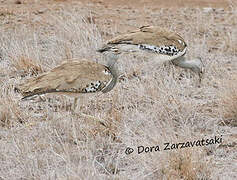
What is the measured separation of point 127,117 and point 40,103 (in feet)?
3.66

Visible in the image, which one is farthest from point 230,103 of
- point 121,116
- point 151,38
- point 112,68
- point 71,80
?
point 71,80

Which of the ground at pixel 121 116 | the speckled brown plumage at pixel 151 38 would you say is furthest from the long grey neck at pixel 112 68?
the speckled brown plumage at pixel 151 38

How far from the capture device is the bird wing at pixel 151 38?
20.6ft

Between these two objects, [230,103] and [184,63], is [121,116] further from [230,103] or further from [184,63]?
[184,63]

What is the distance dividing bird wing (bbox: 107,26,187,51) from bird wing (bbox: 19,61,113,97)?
1.23 metres

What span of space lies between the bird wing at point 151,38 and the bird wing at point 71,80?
4.05ft

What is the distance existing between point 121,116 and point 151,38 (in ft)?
4.19

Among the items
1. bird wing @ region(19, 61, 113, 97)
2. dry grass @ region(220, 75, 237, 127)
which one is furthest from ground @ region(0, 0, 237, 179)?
bird wing @ region(19, 61, 113, 97)

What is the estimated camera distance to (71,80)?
15.9 ft

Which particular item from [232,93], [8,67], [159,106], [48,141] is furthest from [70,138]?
[8,67]

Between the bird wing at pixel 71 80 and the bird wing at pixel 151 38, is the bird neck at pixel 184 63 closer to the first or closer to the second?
the bird wing at pixel 151 38

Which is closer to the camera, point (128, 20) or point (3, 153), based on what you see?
point (3, 153)

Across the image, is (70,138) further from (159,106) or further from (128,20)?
(128,20)

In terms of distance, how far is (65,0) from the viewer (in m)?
12.6
